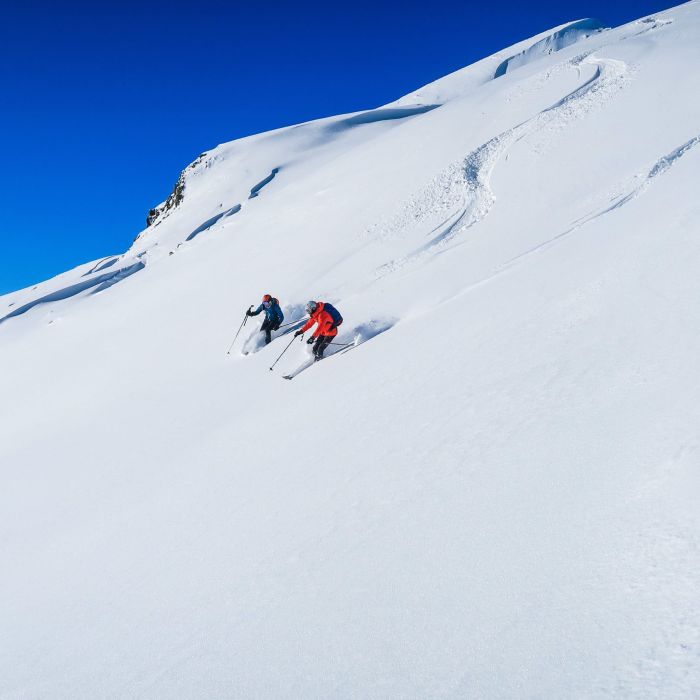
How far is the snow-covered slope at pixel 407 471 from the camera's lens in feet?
9.80

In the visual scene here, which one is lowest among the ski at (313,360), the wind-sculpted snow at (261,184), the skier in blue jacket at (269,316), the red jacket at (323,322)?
the ski at (313,360)

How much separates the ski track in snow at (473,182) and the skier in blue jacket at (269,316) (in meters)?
3.14

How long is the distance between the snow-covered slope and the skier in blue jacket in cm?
25

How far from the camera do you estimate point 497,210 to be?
16.2m

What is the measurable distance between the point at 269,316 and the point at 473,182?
9.05 m

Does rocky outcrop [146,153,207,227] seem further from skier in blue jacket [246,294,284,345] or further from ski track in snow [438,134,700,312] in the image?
ski track in snow [438,134,700,312]

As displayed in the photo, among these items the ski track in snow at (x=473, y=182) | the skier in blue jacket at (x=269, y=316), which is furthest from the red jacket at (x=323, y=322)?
the ski track in snow at (x=473, y=182)

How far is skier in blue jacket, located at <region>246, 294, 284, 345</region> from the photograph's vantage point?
13.1 m

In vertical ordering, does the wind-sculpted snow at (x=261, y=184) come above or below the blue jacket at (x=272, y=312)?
above

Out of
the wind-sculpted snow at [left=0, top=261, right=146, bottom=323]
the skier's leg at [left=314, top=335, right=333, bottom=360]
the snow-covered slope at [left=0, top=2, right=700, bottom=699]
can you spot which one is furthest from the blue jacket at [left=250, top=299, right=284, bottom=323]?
the wind-sculpted snow at [left=0, top=261, right=146, bottom=323]

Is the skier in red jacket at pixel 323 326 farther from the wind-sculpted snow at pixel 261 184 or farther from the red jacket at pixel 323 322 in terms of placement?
the wind-sculpted snow at pixel 261 184

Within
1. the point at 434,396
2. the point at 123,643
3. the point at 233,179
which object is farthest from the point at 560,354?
the point at 233,179

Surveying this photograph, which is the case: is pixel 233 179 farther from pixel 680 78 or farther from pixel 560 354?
pixel 560 354

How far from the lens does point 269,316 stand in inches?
515
